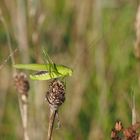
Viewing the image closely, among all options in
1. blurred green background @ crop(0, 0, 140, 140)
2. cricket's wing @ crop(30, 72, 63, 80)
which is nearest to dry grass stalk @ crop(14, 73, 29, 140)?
cricket's wing @ crop(30, 72, 63, 80)

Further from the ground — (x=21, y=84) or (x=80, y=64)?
(x=80, y=64)

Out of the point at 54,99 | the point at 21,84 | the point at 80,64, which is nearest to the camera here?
the point at 54,99

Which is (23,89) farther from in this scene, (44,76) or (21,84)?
(44,76)

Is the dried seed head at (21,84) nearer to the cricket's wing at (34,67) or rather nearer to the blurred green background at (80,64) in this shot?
the cricket's wing at (34,67)

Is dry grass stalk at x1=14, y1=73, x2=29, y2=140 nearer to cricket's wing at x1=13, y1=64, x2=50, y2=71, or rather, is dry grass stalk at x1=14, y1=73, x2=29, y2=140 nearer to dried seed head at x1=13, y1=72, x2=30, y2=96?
dried seed head at x1=13, y1=72, x2=30, y2=96

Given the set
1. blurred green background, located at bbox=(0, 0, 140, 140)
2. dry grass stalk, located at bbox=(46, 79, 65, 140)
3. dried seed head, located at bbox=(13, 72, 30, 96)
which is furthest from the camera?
blurred green background, located at bbox=(0, 0, 140, 140)

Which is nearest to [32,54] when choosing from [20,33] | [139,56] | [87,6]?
[20,33]

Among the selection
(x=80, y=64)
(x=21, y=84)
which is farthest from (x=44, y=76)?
(x=80, y=64)

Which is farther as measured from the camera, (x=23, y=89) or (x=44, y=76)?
(x=23, y=89)
